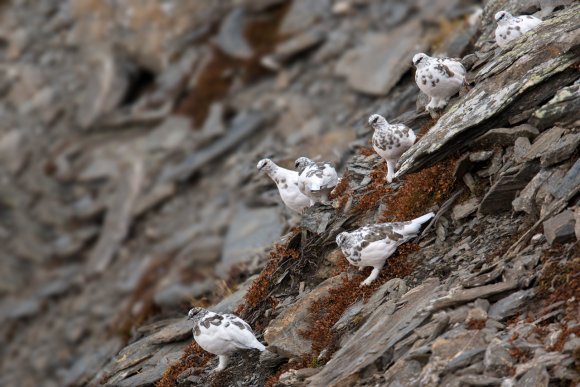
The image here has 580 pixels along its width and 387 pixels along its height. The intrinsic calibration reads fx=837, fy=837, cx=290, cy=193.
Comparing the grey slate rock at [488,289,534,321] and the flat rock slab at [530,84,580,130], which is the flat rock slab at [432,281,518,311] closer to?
the grey slate rock at [488,289,534,321]

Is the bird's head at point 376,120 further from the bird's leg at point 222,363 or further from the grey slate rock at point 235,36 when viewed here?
the grey slate rock at point 235,36

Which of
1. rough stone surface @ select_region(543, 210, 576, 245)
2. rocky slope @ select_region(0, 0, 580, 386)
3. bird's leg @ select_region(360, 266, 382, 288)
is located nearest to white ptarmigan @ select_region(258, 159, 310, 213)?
rocky slope @ select_region(0, 0, 580, 386)

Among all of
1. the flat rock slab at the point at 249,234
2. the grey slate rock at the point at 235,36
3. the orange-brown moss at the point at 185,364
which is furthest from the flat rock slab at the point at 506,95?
the grey slate rock at the point at 235,36

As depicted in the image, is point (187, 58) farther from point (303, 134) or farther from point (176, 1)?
point (303, 134)

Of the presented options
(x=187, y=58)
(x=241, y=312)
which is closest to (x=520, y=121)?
(x=241, y=312)

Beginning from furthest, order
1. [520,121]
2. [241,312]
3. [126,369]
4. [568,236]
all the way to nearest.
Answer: [126,369] → [241,312] → [520,121] → [568,236]

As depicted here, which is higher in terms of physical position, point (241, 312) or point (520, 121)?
point (520, 121)
